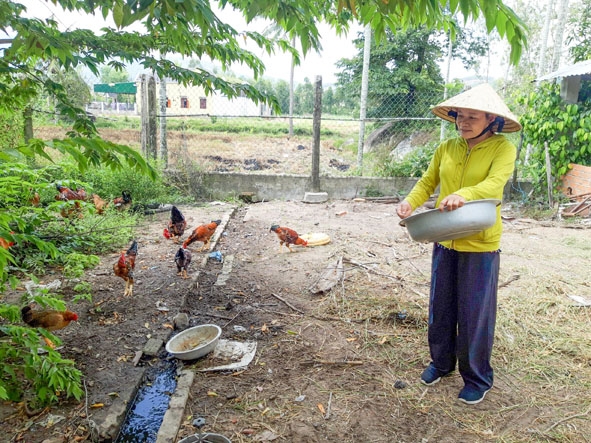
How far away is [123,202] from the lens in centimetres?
692

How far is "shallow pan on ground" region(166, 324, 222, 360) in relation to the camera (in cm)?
313

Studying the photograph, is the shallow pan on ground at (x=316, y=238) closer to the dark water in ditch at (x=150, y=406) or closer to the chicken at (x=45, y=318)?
the dark water in ditch at (x=150, y=406)

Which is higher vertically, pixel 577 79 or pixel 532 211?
pixel 577 79

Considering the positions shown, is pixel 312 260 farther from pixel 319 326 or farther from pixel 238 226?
pixel 238 226

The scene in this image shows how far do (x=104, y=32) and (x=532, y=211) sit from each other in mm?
8117

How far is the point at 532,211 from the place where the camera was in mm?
8422

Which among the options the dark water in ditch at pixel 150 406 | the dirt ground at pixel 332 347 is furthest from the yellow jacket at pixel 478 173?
the dark water in ditch at pixel 150 406

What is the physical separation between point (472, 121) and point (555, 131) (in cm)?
748

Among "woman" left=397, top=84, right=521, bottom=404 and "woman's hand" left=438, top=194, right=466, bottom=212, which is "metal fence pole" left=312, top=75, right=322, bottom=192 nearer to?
"woman" left=397, top=84, right=521, bottom=404

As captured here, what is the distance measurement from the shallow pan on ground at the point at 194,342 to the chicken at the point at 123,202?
406 centimetres

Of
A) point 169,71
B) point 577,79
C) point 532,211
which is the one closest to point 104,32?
point 169,71

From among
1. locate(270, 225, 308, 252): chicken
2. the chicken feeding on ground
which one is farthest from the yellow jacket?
the chicken feeding on ground

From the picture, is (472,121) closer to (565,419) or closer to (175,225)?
(565,419)

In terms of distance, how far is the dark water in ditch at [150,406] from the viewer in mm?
2553
